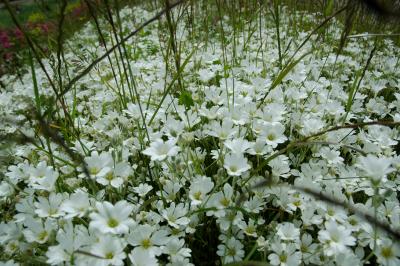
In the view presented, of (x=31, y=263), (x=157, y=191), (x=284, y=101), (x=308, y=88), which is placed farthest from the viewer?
(x=308, y=88)

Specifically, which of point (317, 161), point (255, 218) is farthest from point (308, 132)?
point (255, 218)

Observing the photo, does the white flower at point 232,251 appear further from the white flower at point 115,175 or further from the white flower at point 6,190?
the white flower at point 6,190

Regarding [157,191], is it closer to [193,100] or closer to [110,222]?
[110,222]

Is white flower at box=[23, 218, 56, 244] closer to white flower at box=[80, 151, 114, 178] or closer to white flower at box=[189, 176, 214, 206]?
white flower at box=[80, 151, 114, 178]

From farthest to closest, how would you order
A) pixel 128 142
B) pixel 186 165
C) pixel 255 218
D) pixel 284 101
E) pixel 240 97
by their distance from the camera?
pixel 284 101, pixel 240 97, pixel 128 142, pixel 186 165, pixel 255 218

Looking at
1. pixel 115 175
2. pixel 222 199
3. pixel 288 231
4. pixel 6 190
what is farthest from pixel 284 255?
pixel 6 190

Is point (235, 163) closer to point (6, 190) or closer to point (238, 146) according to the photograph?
point (238, 146)
